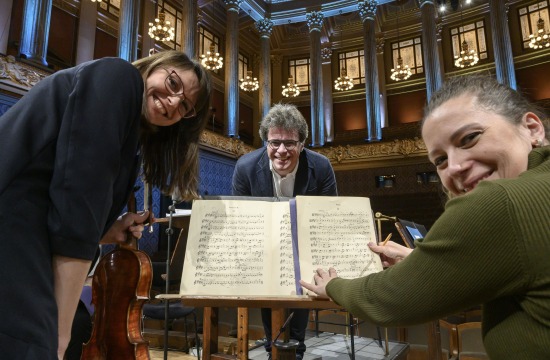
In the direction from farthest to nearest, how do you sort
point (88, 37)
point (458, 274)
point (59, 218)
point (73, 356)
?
point (88, 37) → point (73, 356) → point (59, 218) → point (458, 274)

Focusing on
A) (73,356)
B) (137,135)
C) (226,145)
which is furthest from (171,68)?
(226,145)

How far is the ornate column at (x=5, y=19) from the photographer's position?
941 centimetres

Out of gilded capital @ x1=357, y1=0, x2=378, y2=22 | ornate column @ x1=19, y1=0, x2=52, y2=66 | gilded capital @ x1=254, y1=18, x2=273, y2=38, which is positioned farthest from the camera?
gilded capital @ x1=254, y1=18, x2=273, y2=38

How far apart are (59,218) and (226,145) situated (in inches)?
481

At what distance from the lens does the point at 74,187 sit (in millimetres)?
925

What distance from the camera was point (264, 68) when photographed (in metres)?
15.4

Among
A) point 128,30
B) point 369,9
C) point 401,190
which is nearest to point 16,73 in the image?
point 128,30

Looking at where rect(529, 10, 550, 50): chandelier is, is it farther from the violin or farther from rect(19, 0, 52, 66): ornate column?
the violin

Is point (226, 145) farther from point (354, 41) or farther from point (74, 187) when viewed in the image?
point (74, 187)

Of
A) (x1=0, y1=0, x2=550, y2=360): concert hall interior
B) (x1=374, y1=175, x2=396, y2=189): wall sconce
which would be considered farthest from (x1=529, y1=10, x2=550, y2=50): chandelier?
(x1=374, y1=175, x2=396, y2=189): wall sconce

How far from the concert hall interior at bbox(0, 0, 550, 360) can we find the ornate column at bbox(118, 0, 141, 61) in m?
0.03

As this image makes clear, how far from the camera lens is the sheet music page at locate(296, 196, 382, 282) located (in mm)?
1472

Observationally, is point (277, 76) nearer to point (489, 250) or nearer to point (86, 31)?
point (86, 31)

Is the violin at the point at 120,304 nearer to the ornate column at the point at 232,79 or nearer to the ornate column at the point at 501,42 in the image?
the ornate column at the point at 232,79
